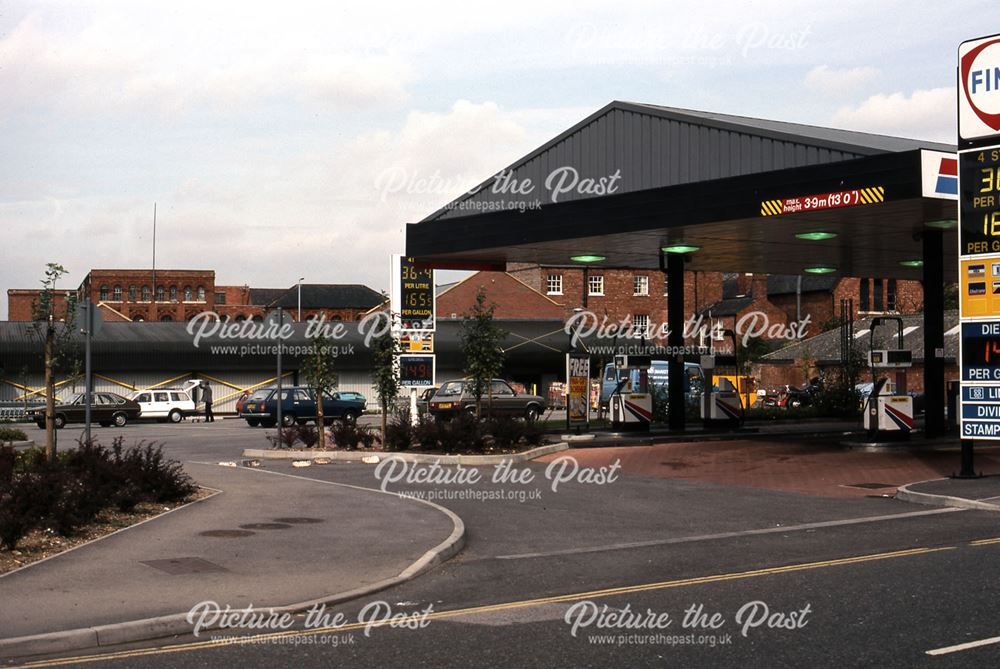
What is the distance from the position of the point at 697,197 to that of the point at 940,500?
10.1 m

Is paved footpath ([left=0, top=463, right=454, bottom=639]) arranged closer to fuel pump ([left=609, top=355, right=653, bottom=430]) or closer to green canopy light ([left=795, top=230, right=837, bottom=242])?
fuel pump ([left=609, top=355, right=653, bottom=430])

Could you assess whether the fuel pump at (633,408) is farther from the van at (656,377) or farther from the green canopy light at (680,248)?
the van at (656,377)

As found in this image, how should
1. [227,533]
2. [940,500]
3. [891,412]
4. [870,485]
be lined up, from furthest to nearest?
[891,412], [870,485], [940,500], [227,533]

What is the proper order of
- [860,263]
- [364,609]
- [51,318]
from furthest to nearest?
[860,263]
[51,318]
[364,609]

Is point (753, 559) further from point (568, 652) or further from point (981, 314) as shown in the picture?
point (981, 314)

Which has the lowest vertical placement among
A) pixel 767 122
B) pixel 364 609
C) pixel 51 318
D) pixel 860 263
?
pixel 364 609

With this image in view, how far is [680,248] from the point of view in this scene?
31.6 meters

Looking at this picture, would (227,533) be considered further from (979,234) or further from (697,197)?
(697,197)

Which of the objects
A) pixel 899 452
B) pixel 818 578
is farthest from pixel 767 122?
pixel 818 578

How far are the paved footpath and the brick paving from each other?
7.53 metres

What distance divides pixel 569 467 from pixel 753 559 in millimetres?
11516

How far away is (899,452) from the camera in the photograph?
26.5 m

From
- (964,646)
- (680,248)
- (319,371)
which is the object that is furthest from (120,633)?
(680,248)

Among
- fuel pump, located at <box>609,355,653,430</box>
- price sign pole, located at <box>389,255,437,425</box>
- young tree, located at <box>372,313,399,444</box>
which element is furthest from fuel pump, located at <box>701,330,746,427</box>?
young tree, located at <box>372,313,399,444</box>
